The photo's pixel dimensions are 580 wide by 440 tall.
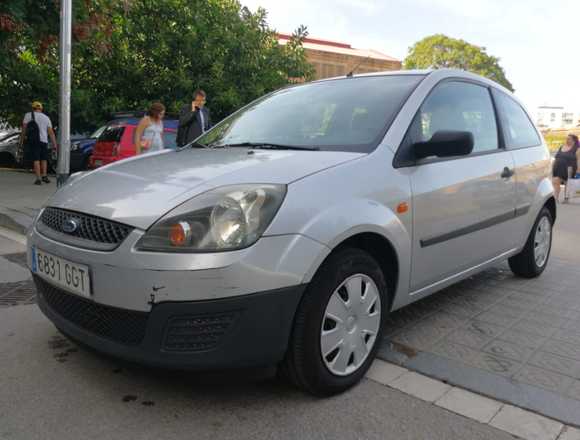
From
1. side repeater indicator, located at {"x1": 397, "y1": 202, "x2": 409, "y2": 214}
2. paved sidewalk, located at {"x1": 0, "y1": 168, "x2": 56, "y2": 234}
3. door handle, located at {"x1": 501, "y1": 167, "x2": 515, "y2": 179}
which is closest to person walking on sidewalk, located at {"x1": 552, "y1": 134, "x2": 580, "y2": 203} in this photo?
door handle, located at {"x1": 501, "y1": 167, "x2": 515, "y2": 179}

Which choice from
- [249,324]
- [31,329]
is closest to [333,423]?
[249,324]

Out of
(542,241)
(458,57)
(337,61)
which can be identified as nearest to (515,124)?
(542,241)

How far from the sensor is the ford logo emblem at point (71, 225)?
2443 millimetres

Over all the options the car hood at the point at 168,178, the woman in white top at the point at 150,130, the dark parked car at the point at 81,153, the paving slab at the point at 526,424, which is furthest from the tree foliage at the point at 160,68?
the paving slab at the point at 526,424

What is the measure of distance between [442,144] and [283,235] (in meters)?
1.18

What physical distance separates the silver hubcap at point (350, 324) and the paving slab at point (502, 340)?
410 mm

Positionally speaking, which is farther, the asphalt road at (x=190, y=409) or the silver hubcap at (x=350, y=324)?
the silver hubcap at (x=350, y=324)

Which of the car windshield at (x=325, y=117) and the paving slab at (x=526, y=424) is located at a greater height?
the car windshield at (x=325, y=117)

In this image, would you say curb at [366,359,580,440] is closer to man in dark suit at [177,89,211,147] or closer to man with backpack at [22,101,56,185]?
man in dark suit at [177,89,211,147]

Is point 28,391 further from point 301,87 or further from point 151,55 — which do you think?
point 151,55

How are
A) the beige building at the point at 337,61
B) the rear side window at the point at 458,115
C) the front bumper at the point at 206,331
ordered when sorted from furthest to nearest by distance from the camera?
the beige building at the point at 337,61
the rear side window at the point at 458,115
the front bumper at the point at 206,331

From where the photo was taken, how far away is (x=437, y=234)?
10.3ft

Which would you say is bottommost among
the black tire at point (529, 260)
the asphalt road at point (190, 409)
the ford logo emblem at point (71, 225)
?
the asphalt road at point (190, 409)

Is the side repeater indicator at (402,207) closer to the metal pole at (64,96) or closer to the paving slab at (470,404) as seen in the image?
the paving slab at (470,404)
